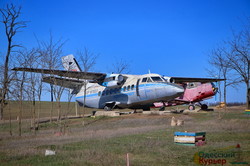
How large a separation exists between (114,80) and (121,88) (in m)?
1.20

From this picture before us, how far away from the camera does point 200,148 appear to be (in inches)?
375

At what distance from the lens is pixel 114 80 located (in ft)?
91.8

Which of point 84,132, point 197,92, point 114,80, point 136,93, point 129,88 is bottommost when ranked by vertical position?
point 84,132

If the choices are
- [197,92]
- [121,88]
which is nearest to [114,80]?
[121,88]

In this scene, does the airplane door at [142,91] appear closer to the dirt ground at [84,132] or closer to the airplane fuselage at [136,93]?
the airplane fuselage at [136,93]

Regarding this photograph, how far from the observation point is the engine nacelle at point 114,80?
91.2 ft

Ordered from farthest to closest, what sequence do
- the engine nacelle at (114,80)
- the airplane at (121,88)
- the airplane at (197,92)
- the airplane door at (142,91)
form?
the airplane at (197,92) → the engine nacelle at (114,80) → the airplane door at (142,91) → the airplane at (121,88)

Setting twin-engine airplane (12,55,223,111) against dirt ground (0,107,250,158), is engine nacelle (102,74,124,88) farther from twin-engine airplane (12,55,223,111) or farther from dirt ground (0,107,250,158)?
dirt ground (0,107,250,158)

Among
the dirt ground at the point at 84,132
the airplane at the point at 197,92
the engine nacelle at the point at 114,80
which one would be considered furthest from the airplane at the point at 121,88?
the airplane at the point at 197,92

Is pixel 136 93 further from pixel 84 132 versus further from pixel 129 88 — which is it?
pixel 84 132

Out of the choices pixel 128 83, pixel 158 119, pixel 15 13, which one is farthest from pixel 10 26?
pixel 158 119

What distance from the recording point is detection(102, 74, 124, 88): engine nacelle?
27.8 metres

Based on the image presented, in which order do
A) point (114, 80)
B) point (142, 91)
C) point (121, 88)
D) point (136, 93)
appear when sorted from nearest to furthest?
point (142, 91)
point (136, 93)
point (114, 80)
point (121, 88)

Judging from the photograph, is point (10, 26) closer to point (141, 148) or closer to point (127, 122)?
point (127, 122)
